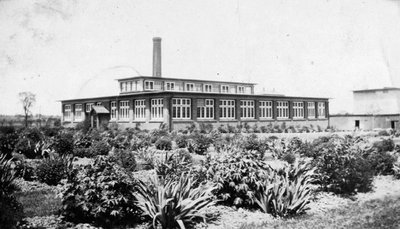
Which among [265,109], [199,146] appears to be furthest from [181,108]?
[199,146]

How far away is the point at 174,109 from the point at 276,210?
3037 cm

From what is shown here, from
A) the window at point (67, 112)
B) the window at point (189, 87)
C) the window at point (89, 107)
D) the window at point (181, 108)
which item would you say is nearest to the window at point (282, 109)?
the window at point (189, 87)

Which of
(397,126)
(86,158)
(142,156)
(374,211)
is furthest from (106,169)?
(397,126)

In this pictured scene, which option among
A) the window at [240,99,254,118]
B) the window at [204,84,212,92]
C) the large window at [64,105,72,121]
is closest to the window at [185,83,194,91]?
the window at [204,84,212,92]

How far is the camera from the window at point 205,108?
39.6 m

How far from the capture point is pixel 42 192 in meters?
9.66

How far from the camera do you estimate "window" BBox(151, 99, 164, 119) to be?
38.4 m

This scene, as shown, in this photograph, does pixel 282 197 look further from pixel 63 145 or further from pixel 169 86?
pixel 169 86

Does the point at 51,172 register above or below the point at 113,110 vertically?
below

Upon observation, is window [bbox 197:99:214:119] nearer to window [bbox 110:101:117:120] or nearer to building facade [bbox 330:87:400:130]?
window [bbox 110:101:117:120]

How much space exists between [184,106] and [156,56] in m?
15.9

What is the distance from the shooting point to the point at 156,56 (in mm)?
51562

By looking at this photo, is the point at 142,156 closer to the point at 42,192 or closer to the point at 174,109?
the point at 42,192

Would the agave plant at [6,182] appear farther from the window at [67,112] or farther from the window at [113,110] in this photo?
the window at [67,112]
